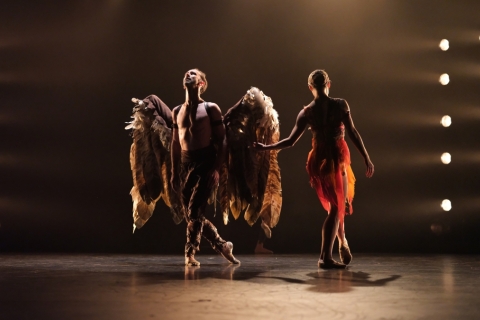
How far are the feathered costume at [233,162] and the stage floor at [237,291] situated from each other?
575 mm

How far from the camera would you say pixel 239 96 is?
251 inches

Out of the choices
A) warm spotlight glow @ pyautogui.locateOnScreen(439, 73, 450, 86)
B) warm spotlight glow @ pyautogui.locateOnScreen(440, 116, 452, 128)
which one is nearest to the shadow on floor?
warm spotlight glow @ pyautogui.locateOnScreen(440, 116, 452, 128)

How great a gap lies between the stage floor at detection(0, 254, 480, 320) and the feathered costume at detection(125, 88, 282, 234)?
58 centimetres

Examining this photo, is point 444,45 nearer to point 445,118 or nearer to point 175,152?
point 445,118

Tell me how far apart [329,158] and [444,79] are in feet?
9.24

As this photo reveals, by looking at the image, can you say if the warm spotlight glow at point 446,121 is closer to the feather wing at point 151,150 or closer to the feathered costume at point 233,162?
the feathered costume at point 233,162

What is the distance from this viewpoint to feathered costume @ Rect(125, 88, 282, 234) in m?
4.75

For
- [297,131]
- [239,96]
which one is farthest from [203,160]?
[239,96]

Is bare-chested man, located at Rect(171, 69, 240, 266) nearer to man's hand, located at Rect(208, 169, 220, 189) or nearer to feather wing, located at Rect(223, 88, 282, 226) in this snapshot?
man's hand, located at Rect(208, 169, 220, 189)

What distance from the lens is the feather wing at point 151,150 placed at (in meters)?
4.87

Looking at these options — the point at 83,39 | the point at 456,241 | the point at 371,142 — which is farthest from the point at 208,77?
the point at 456,241

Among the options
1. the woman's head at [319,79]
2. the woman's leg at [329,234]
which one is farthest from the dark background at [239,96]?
the woman's leg at [329,234]

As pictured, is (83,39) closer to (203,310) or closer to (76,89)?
(76,89)

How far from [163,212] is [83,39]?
2.01 m
